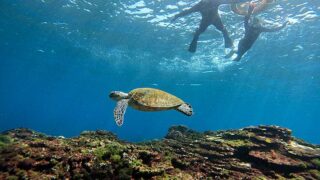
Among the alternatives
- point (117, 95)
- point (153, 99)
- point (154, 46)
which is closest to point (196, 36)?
point (153, 99)

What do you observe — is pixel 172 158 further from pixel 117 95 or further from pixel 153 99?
pixel 117 95

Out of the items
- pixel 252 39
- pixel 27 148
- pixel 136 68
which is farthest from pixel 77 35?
pixel 27 148

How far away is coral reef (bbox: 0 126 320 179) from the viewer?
5191 millimetres

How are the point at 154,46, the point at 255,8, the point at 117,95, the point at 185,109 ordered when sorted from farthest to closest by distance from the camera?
the point at 154,46, the point at 255,8, the point at 185,109, the point at 117,95

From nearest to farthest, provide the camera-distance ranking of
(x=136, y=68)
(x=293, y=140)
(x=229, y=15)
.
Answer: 1. (x=293, y=140)
2. (x=229, y=15)
3. (x=136, y=68)

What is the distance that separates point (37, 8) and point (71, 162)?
2451 cm

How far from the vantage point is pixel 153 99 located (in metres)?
6.48

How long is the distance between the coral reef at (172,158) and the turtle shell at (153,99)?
1.09 meters

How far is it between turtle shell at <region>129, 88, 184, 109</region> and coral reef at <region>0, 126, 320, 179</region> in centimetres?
109

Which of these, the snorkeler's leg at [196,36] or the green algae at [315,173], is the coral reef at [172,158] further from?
the snorkeler's leg at [196,36]

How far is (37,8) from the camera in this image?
25.7 meters

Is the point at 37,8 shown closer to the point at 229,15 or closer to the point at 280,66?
the point at 229,15

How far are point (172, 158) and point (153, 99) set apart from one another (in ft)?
4.91

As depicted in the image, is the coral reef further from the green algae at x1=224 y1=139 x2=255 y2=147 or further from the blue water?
the blue water
